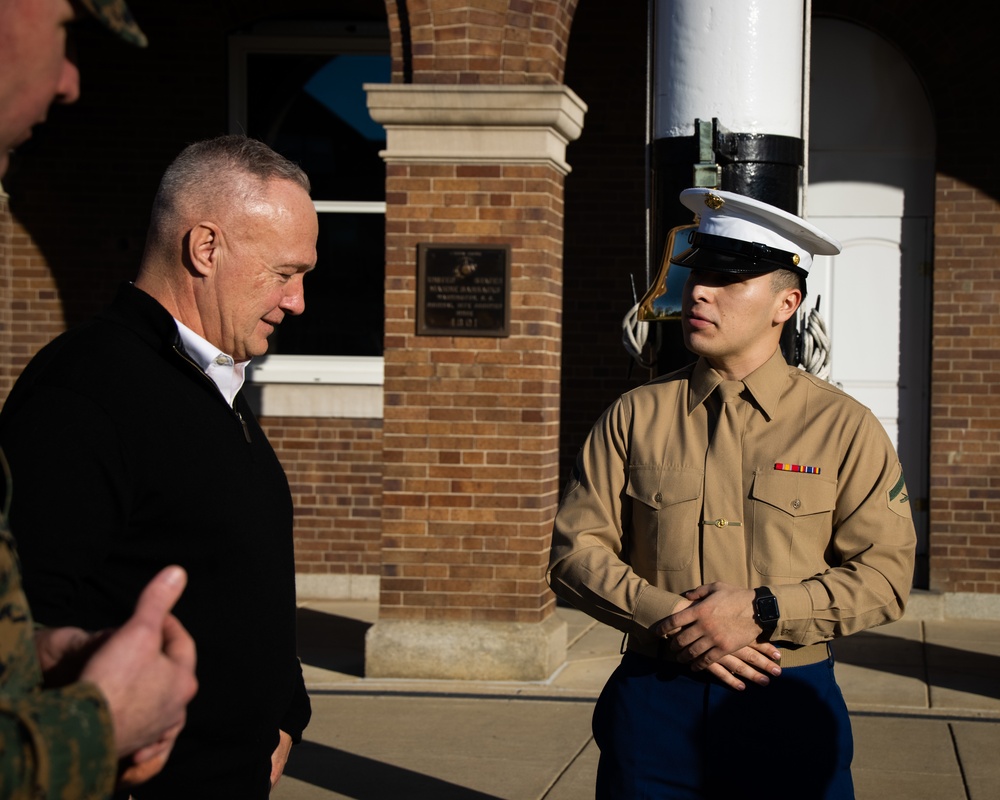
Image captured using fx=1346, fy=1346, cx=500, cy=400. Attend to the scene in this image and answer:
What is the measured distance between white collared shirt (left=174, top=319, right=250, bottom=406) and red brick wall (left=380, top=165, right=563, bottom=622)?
453 cm

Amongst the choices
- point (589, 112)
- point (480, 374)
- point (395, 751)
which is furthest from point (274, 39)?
point (395, 751)

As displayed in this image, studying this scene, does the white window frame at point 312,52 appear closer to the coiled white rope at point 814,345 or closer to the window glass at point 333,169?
the window glass at point 333,169

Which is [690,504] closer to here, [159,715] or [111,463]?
[111,463]

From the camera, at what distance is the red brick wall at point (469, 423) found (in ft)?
23.9

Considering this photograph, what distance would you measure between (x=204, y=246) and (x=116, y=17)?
1.16 meters

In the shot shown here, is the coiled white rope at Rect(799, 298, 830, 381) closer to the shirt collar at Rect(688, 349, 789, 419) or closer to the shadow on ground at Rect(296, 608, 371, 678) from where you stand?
the shirt collar at Rect(688, 349, 789, 419)

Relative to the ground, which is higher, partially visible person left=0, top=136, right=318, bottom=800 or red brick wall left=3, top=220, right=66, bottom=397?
red brick wall left=3, top=220, right=66, bottom=397

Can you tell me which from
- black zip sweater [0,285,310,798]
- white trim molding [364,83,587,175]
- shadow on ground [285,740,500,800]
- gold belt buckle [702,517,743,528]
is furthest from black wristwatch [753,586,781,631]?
white trim molding [364,83,587,175]

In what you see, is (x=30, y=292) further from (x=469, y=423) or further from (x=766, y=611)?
(x=766, y=611)

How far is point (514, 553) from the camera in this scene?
7289 millimetres

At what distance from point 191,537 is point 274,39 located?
7.87m

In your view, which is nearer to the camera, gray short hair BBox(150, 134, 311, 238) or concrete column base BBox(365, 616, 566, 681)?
gray short hair BBox(150, 134, 311, 238)

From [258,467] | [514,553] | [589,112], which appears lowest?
[514,553]

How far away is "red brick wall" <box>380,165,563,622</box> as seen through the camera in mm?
7281
